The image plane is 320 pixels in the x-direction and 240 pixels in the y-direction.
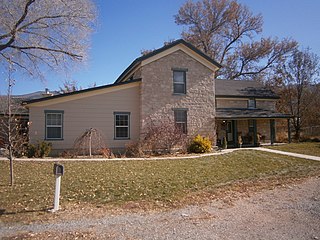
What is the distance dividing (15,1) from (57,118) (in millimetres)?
8044

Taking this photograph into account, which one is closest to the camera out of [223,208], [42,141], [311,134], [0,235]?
[0,235]

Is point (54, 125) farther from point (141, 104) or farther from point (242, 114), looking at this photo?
point (242, 114)

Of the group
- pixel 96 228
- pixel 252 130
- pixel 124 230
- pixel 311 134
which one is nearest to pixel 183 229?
pixel 124 230

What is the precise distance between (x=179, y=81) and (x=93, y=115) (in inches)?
269

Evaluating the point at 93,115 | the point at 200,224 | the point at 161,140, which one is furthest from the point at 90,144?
the point at 200,224

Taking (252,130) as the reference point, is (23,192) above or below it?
below

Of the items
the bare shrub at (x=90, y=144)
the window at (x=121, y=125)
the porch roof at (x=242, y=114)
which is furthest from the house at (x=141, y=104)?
the bare shrub at (x=90, y=144)

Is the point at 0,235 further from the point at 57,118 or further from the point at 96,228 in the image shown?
the point at 57,118

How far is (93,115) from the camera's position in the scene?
52.6ft

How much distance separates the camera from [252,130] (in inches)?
888

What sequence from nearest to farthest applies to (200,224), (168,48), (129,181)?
(200,224)
(129,181)
(168,48)

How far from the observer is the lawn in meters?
6.20

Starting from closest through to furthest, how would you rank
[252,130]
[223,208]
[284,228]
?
[284,228] < [223,208] < [252,130]

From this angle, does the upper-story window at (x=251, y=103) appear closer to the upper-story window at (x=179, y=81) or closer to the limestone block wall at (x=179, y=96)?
the limestone block wall at (x=179, y=96)
